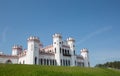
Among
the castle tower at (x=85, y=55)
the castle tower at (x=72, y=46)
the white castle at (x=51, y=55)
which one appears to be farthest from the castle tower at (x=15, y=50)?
the castle tower at (x=85, y=55)

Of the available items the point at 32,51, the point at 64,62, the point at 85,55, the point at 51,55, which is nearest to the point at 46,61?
the point at 51,55

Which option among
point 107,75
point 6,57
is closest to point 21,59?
point 6,57

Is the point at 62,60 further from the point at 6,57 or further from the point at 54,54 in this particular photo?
the point at 6,57

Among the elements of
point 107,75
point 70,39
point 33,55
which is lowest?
point 107,75

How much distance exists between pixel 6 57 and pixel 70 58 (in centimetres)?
2397

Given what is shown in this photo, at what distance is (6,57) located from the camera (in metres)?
66.2

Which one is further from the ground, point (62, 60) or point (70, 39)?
point (70, 39)

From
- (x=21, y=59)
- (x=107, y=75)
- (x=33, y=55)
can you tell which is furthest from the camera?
(x=21, y=59)

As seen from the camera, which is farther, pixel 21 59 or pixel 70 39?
pixel 70 39

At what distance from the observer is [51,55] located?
70125 mm

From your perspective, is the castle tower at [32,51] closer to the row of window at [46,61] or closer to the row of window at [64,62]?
the row of window at [46,61]

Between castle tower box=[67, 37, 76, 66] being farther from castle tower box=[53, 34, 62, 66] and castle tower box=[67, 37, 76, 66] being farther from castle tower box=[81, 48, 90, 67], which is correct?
castle tower box=[81, 48, 90, 67]

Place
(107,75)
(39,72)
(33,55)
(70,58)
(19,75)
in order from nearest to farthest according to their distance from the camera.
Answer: (19,75), (39,72), (107,75), (33,55), (70,58)

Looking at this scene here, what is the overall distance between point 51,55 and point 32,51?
8916 millimetres
